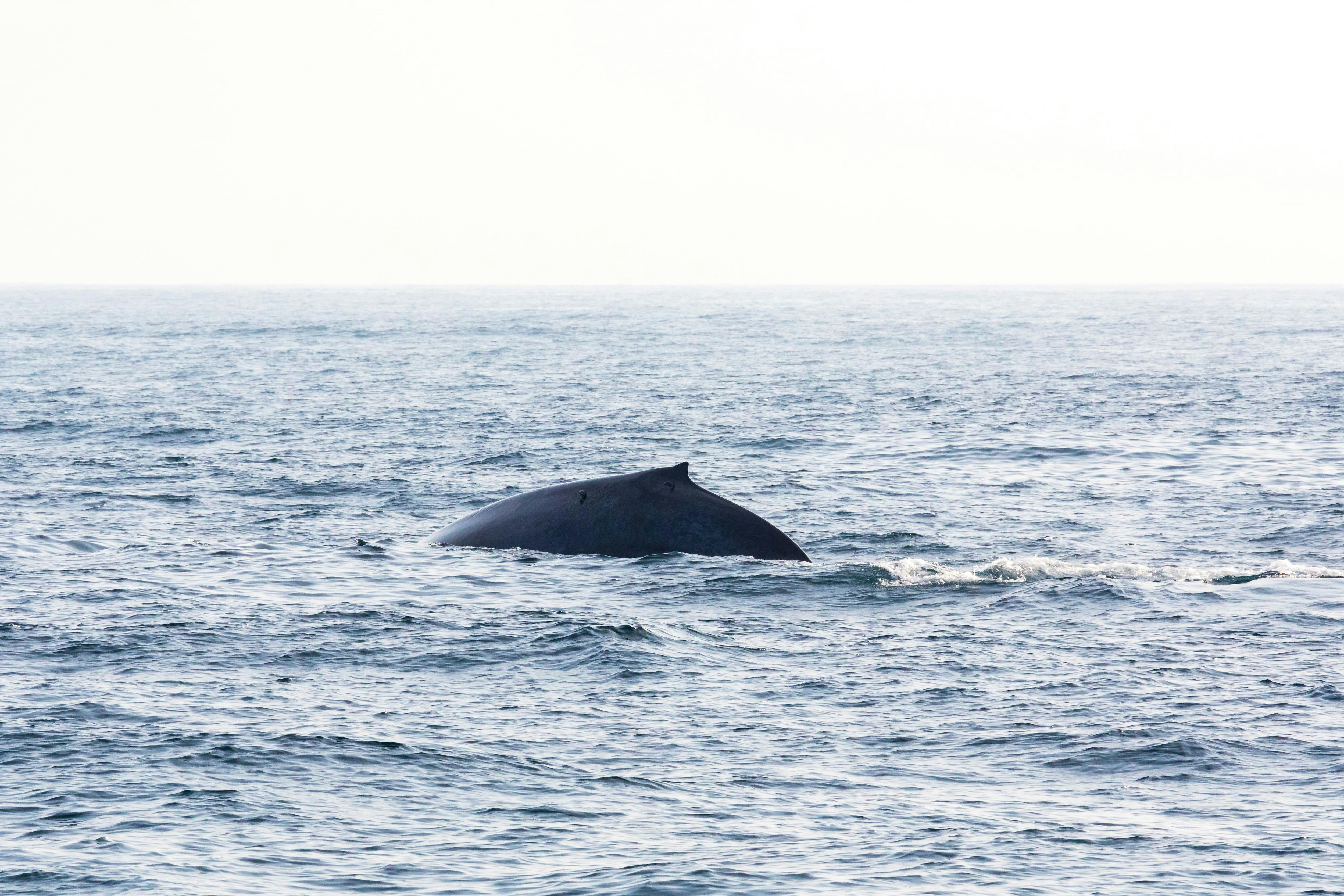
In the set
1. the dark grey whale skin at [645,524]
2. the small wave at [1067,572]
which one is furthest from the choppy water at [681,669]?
the dark grey whale skin at [645,524]

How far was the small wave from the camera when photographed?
18.8 meters

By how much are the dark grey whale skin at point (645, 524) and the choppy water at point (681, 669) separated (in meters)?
0.34

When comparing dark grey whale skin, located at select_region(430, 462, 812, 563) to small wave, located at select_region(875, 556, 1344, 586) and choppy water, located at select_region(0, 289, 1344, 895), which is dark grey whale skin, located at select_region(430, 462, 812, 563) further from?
small wave, located at select_region(875, 556, 1344, 586)

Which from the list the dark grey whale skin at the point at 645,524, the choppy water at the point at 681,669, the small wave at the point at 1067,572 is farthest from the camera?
the dark grey whale skin at the point at 645,524

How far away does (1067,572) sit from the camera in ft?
62.4

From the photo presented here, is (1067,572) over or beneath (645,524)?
beneath

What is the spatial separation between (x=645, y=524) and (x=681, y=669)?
16.6ft

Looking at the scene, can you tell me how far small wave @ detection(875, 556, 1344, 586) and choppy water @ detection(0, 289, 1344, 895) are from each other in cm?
9

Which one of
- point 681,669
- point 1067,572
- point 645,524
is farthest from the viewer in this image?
point 645,524

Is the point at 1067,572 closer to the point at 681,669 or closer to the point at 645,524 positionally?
the point at 645,524

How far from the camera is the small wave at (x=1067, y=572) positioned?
61.6ft

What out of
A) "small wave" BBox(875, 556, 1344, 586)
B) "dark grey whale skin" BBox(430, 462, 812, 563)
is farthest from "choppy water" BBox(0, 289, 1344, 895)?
"dark grey whale skin" BBox(430, 462, 812, 563)

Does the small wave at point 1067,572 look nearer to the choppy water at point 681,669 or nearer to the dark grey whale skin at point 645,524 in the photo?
the choppy water at point 681,669

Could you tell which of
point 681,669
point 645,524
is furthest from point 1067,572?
point 681,669
